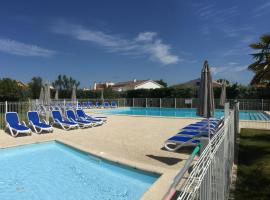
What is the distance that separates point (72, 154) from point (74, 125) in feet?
14.2

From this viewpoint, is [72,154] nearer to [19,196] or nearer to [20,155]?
[20,155]

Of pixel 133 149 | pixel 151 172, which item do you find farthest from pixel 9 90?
pixel 151 172

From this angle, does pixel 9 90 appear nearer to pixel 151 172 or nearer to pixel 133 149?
pixel 133 149

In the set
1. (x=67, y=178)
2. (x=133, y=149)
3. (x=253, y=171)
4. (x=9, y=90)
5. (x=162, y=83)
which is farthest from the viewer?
(x=162, y=83)

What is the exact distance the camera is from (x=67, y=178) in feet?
21.5

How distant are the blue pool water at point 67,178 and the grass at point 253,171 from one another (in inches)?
77.1

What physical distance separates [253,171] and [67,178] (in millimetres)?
4586

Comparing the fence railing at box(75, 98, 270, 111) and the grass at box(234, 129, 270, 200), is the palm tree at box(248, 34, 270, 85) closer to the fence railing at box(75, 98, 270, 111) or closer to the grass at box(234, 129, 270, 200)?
the grass at box(234, 129, 270, 200)

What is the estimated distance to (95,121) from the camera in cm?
1415

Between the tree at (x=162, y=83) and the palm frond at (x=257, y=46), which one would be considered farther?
the tree at (x=162, y=83)

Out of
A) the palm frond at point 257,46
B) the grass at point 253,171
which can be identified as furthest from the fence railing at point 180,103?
the grass at point 253,171

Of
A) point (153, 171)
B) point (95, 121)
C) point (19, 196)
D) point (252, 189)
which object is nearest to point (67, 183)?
point (19, 196)

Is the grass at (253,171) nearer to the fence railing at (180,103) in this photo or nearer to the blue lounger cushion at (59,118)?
the blue lounger cushion at (59,118)

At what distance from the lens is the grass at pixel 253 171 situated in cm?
463
